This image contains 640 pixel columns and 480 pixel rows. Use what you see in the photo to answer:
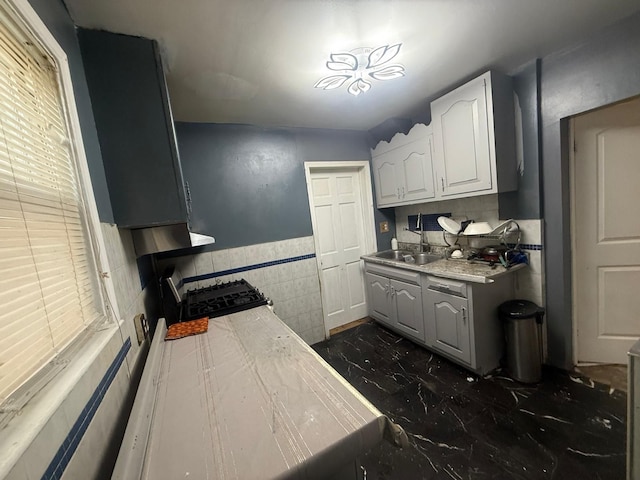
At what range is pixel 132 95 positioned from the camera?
112 centimetres

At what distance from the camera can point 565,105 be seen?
1.65 meters

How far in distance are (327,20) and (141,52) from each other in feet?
2.91

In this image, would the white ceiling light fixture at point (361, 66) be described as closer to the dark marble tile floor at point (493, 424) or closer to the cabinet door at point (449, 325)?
the cabinet door at point (449, 325)

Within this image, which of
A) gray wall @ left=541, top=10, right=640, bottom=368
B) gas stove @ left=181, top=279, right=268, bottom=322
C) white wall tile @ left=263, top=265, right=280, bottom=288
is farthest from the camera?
white wall tile @ left=263, top=265, right=280, bottom=288

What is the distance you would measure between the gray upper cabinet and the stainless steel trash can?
231cm

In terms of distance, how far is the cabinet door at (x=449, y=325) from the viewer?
190 cm

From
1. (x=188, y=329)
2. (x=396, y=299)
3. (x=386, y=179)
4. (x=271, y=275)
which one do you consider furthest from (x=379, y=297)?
(x=188, y=329)

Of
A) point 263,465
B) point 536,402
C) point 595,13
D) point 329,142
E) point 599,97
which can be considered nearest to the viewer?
point 263,465

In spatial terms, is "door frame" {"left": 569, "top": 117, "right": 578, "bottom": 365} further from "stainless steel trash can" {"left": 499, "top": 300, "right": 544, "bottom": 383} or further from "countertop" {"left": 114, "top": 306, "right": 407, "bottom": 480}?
"countertop" {"left": 114, "top": 306, "right": 407, "bottom": 480}

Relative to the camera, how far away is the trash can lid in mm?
1797

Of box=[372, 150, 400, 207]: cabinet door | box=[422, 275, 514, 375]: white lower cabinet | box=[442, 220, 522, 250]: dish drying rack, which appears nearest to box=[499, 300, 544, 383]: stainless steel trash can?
box=[422, 275, 514, 375]: white lower cabinet

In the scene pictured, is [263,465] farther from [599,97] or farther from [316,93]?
[599,97]

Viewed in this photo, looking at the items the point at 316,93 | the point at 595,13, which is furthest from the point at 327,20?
the point at 595,13

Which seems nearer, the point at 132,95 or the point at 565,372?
the point at 132,95
